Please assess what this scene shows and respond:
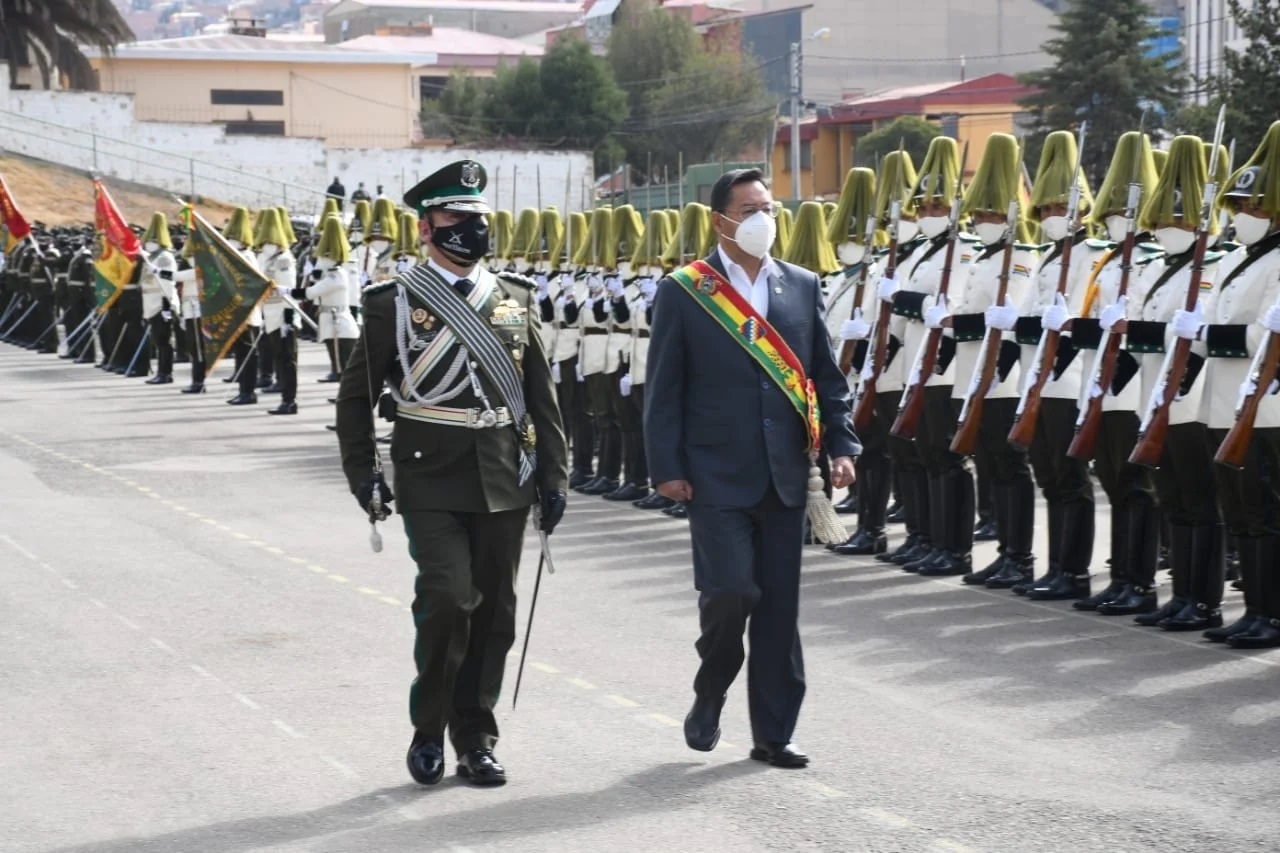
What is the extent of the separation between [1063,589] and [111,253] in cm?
2023

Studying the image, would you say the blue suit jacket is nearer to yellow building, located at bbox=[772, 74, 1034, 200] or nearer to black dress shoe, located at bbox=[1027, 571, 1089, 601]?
black dress shoe, located at bbox=[1027, 571, 1089, 601]

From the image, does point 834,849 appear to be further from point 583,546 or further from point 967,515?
point 583,546

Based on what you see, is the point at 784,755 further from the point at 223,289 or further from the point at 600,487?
the point at 223,289

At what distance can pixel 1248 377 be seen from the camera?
967 cm

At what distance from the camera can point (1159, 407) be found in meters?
10.2

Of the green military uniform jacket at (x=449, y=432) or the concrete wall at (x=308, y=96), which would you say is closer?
the green military uniform jacket at (x=449, y=432)

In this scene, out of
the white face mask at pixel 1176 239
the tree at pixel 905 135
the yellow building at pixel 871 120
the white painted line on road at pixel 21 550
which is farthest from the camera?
the yellow building at pixel 871 120

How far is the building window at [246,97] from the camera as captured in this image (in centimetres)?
7638

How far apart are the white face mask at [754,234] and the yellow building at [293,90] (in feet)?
224

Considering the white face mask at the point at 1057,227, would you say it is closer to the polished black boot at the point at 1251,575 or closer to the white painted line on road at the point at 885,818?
the polished black boot at the point at 1251,575

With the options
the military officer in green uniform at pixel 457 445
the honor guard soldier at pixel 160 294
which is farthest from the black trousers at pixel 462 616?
the honor guard soldier at pixel 160 294

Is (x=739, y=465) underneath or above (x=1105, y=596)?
above

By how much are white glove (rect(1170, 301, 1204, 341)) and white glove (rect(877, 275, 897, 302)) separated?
8.76ft

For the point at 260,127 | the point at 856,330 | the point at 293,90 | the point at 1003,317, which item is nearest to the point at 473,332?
the point at 1003,317
